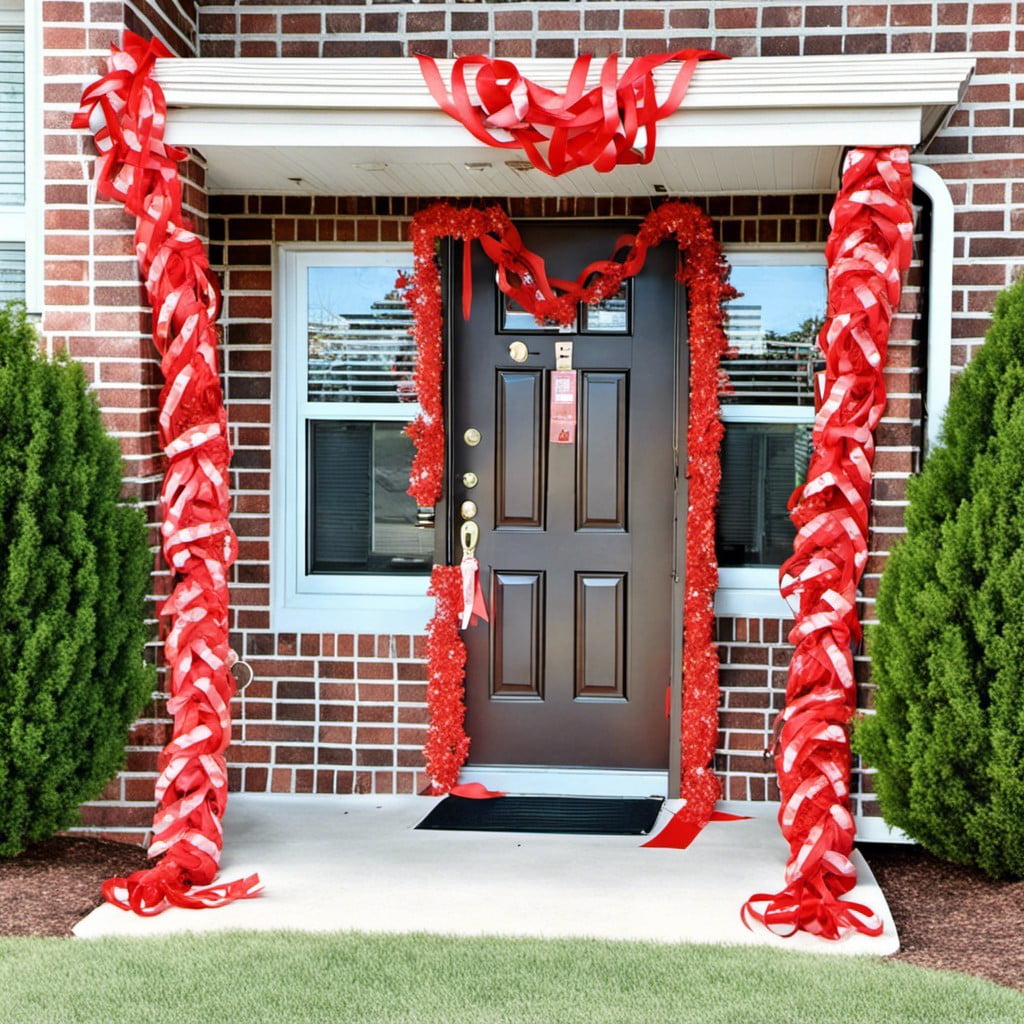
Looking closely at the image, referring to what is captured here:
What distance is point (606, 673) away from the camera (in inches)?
228

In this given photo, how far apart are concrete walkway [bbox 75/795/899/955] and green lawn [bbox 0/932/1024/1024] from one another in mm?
184

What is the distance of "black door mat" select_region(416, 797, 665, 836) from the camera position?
211 inches

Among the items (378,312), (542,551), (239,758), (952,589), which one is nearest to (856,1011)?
(952,589)

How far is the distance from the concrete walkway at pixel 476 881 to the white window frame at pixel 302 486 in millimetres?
775

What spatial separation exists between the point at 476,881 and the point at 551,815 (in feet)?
2.87

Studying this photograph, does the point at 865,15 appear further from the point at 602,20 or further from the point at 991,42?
the point at 602,20

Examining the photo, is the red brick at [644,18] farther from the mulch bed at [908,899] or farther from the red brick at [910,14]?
the mulch bed at [908,899]

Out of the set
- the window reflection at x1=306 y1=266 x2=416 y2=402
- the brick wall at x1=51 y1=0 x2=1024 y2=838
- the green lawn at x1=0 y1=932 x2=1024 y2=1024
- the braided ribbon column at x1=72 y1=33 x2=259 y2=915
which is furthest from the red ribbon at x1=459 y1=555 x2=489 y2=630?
the green lawn at x1=0 y1=932 x2=1024 y2=1024

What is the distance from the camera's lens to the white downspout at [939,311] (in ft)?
15.8

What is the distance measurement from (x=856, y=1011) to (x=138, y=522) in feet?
9.18

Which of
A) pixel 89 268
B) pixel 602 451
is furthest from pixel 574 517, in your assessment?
pixel 89 268

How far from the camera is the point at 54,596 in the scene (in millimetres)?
4484

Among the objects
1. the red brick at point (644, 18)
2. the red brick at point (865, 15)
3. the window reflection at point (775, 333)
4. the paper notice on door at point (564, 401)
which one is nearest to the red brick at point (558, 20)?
the red brick at point (644, 18)

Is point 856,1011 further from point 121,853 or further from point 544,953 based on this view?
point 121,853
